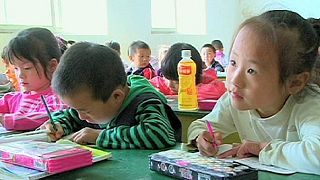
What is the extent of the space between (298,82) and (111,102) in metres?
0.48

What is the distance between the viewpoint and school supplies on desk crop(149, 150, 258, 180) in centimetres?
77

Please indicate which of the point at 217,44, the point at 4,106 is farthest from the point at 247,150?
the point at 217,44

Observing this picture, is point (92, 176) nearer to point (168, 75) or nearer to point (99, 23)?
point (168, 75)

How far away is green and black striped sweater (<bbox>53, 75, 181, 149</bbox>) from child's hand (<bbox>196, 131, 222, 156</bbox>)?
0.37 ft

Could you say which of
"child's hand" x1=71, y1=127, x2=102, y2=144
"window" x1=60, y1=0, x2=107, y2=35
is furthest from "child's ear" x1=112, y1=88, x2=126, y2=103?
"window" x1=60, y1=0, x2=107, y2=35

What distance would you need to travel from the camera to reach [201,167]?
2.63 ft

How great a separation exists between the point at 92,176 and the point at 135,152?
0.21 metres

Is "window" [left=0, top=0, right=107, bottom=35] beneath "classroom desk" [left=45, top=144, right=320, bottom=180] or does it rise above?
above

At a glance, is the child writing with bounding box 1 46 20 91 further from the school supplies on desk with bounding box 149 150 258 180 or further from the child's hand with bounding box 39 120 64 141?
the school supplies on desk with bounding box 149 150 258 180

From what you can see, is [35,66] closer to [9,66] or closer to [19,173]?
[9,66]

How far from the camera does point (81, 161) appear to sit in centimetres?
96

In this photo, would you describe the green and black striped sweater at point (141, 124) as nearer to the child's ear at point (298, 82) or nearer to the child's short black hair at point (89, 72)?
the child's short black hair at point (89, 72)

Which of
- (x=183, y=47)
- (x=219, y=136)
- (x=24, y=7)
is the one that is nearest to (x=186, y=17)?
(x=24, y=7)

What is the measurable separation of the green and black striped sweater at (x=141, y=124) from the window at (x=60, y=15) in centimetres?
366
